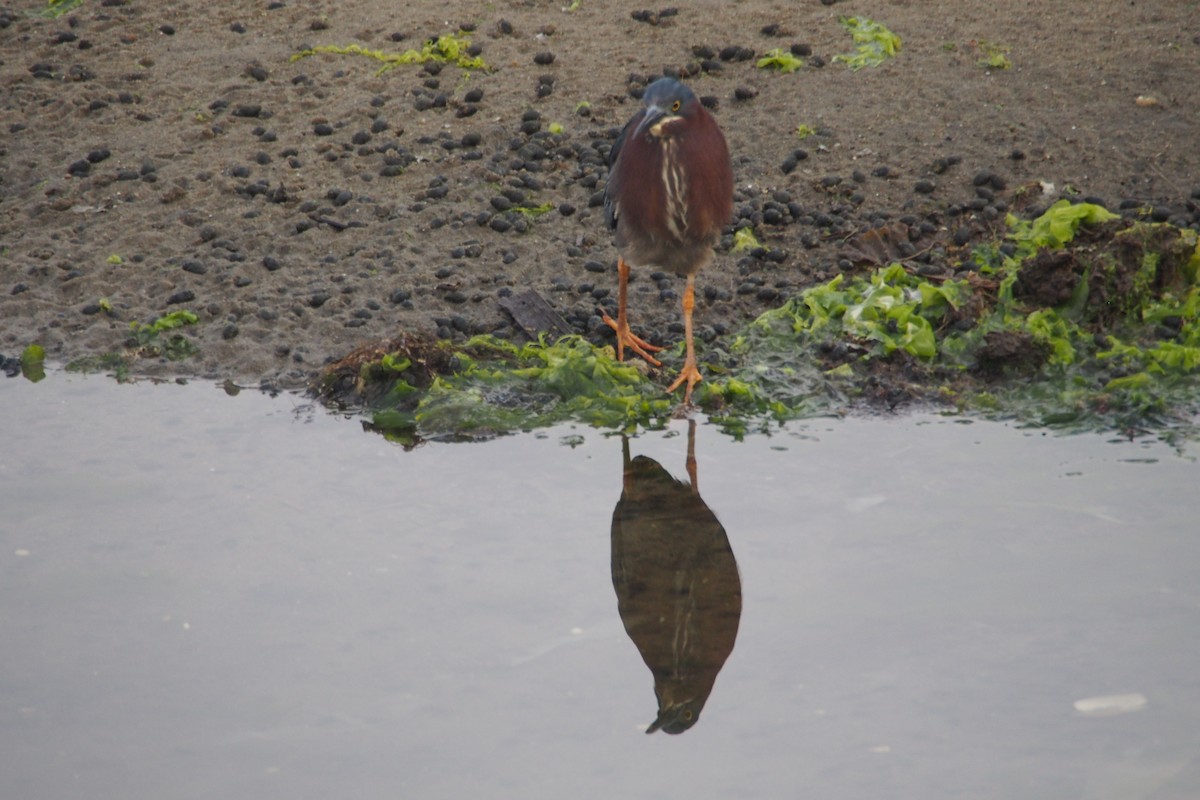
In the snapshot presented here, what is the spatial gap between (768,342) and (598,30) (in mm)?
3432

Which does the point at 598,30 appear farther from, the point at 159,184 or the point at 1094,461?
the point at 1094,461

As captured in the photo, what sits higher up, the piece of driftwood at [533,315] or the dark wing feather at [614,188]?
the dark wing feather at [614,188]

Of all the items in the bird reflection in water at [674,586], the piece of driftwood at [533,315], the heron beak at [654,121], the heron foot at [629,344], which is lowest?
the bird reflection in water at [674,586]

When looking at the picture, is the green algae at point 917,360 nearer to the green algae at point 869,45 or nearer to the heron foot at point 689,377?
the heron foot at point 689,377

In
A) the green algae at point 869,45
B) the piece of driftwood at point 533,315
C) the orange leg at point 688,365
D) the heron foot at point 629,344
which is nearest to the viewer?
the orange leg at point 688,365

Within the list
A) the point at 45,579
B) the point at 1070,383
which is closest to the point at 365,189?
the point at 45,579

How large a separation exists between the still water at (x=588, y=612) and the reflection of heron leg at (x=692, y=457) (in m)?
0.02

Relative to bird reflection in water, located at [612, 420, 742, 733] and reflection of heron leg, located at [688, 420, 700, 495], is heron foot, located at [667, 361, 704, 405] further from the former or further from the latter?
bird reflection in water, located at [612, 420, 742, 733]

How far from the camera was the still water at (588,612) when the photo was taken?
3.66m

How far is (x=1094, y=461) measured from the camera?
5199 mm

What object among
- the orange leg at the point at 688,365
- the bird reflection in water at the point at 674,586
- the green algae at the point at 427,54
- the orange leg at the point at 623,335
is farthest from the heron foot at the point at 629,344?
the green algae at the point at 427,54

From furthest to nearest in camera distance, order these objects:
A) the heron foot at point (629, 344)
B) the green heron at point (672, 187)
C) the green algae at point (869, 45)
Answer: the green algae at point (869, 45) → the heron foot at point (629, 344) → the green heron at point (672, 187)

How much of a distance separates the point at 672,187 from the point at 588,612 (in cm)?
219

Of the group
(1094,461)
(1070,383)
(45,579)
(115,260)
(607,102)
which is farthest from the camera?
(607,102)
